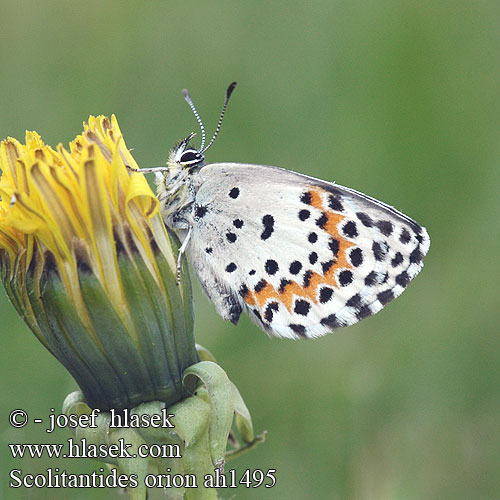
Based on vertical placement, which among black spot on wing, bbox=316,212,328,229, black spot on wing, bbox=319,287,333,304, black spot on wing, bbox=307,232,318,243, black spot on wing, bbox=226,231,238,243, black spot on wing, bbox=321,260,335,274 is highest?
black spot on wing, bbox=316,212,328,229

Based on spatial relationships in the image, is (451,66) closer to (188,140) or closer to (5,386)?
(188,140)

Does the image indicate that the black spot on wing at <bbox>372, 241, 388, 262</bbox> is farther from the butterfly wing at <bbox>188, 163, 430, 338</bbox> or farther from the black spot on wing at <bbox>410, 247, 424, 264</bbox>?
the black spot on wing at <bbox>410, 247, 424, 264</bbox>

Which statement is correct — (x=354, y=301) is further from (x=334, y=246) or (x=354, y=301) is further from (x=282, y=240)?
(x=282, y=240)

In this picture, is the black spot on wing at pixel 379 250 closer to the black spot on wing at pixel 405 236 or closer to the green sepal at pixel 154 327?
the black spot on wing at pixel 405 236

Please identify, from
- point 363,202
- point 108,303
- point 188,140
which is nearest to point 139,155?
point 188,140

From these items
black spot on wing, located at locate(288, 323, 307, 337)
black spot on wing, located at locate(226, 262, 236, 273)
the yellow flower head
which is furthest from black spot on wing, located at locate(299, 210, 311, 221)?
the yellow flower head
